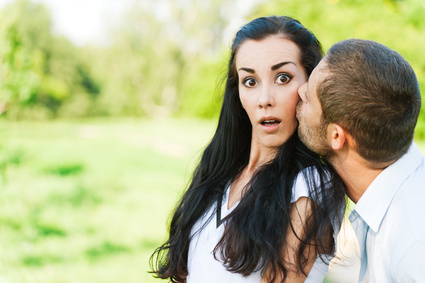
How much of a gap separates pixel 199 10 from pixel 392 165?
2747 cm

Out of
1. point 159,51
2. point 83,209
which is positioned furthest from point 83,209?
point 159,51

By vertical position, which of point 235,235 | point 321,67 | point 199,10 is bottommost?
point 235,235

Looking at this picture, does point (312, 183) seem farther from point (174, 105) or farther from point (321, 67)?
point (174, 105)

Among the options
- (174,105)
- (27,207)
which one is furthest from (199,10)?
(27,207)

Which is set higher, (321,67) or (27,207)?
(321,67)

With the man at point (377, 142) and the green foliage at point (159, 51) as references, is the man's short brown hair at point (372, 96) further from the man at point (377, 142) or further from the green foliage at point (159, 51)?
the green foliage at point (159, 51)

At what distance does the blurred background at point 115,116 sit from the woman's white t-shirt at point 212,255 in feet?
0.99

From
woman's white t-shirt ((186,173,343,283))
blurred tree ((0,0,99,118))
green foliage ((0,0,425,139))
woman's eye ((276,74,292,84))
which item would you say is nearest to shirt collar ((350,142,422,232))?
woman's white t-shirt ((186,173,343,283))

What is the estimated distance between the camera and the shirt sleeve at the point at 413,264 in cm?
138

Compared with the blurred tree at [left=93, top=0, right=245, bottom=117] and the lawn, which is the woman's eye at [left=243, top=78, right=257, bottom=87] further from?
the blurred tree at [left=93, top=0, right=245, bottom=117]

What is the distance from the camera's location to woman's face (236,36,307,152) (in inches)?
74.1

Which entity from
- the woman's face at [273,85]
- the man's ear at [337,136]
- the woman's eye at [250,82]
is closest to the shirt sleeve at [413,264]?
the man's ear at [337,136]

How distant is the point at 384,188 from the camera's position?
64.1 inches

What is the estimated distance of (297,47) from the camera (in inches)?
76.7
